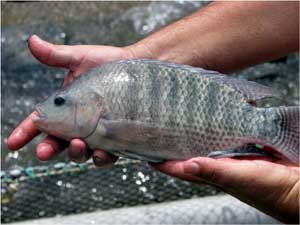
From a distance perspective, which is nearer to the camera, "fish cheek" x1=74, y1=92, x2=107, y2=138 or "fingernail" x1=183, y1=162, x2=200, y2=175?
"fingernail" x1=183, y1=162, x2=200, y2=175

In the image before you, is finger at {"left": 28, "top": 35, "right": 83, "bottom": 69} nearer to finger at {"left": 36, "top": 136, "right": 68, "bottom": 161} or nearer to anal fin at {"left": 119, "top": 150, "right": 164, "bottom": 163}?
finger at {"left": 36, "top": 136, "right": 68, "bottom": 161}

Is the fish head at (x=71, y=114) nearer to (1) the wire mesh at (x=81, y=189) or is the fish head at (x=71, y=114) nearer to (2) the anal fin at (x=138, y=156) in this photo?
(2) the anal fin at (x=138, y=156)

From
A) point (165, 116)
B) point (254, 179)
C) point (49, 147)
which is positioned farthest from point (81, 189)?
point (254, 179)

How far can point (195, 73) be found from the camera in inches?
81.8

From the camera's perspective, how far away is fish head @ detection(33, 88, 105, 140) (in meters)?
2.07

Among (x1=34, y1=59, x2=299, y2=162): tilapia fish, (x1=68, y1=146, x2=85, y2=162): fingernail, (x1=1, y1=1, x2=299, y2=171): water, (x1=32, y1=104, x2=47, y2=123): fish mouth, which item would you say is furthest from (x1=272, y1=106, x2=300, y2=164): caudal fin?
(x1=1, y1=1, x2=299, y2=171): water

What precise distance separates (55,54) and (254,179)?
0.81m

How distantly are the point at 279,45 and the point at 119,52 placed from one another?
571mm

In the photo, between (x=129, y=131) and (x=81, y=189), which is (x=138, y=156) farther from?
(x=81, y=189)

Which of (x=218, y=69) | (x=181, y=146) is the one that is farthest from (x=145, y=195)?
(x=181, y=146)

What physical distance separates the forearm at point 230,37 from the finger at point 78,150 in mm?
500

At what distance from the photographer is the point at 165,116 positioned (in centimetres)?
206

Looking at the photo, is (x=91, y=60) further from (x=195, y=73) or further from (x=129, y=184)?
(x=129, y=184)

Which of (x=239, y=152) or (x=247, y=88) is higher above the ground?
(x=247, y=88)
